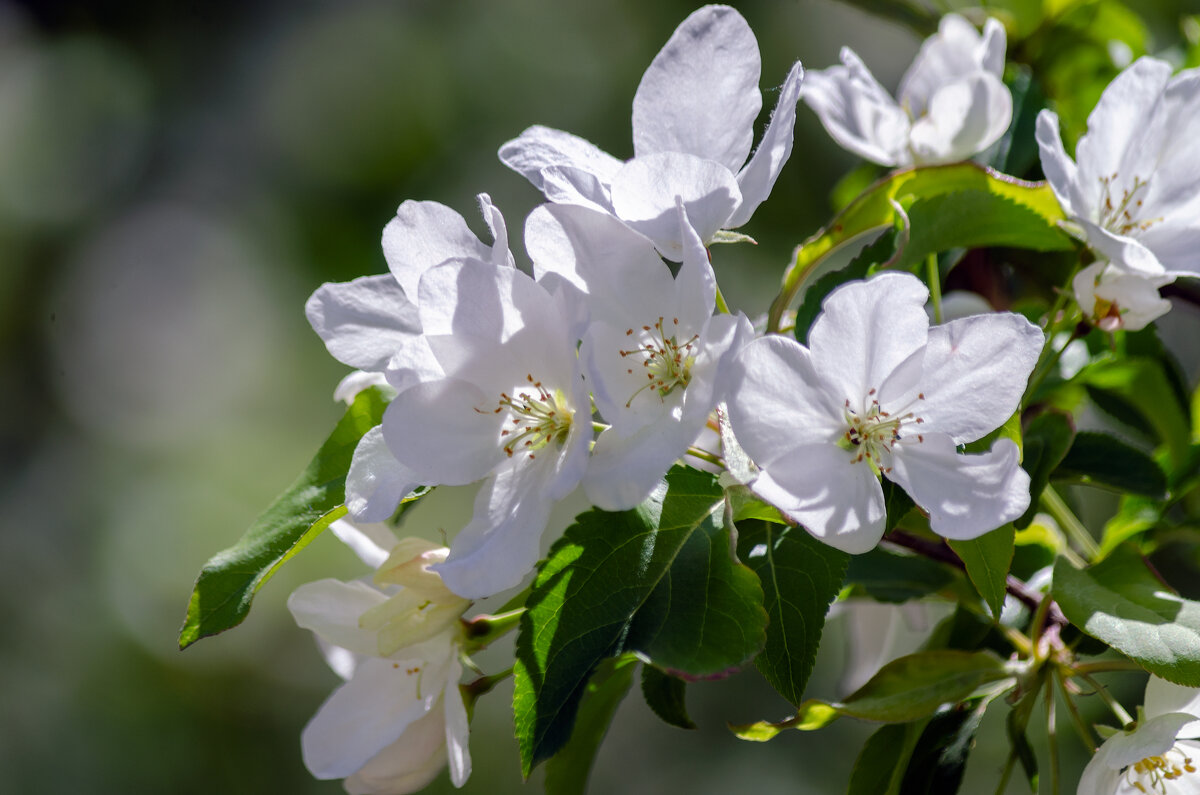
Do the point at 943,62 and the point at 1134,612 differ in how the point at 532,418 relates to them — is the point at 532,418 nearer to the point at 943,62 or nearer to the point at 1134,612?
the point at 1134,612

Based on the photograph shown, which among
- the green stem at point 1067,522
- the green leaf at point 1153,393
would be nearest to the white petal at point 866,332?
the green stem at point 1067,522

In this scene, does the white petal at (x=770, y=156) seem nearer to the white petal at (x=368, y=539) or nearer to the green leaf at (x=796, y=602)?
the green leaf at (x=796, y=602)

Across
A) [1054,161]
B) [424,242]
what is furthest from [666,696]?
[1054,161]

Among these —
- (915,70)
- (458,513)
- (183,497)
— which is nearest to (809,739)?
(458,513)

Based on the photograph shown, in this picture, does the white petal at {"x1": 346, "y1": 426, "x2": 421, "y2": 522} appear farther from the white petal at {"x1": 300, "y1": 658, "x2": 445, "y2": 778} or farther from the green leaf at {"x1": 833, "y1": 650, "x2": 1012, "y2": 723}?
the green leaf at {"x1": 833, "y1": 650, "x2": 1012, "y2": 723}

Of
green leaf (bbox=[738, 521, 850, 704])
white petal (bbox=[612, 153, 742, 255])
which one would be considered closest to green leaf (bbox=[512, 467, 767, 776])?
green leaf (bbox=[738, 521, 850, 704])

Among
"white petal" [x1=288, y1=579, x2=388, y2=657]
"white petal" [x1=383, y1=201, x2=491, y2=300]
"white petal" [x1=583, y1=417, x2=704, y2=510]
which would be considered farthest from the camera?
"white petal" [x1=288, y1=579, x2=388, y2=657]
